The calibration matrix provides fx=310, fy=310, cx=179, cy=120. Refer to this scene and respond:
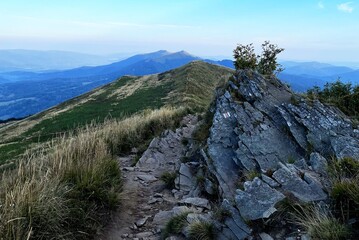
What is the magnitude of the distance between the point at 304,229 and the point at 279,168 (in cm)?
151

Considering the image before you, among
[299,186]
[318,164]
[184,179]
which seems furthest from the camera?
[184,179]

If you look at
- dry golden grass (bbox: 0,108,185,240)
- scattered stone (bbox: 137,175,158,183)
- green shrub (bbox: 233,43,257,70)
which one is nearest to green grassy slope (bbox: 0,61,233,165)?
green shrub (bbox: 233,43,257,70)

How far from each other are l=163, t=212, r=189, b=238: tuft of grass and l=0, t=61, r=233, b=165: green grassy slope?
39.0 meters

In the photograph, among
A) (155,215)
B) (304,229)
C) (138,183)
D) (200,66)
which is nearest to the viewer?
(304,229)

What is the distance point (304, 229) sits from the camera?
4023mm

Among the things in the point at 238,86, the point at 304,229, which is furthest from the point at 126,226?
the point at 238,86

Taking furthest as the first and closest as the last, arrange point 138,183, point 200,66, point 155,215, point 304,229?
point 200,66
point 138,183
point 155,215
point 304,229

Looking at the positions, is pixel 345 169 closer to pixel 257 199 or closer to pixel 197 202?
pixel 257 199

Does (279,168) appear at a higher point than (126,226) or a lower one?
higher

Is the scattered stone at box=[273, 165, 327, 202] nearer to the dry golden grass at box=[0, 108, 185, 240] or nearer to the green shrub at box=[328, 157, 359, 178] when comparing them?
the green shrub at box=[328, 157, 359, 178]

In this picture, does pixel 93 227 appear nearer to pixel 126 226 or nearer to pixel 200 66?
pixel 126 226

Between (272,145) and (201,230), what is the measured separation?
3.24 metres

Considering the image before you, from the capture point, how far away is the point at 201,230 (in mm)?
4844

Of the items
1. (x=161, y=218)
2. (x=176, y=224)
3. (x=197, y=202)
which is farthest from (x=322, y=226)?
(x=161, y=218)
